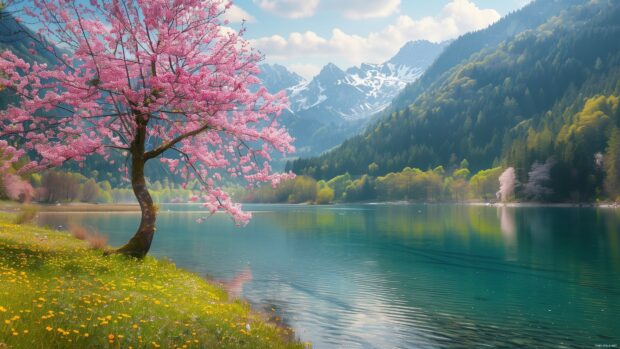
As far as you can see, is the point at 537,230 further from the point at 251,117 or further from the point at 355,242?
the point at 251,117

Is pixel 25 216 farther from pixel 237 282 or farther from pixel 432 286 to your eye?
pixel 432 286

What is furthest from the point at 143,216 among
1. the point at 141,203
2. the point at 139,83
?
the point at 139,83

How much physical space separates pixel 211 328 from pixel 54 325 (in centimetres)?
553

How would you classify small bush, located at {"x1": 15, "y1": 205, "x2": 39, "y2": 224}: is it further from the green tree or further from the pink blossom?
the green tree

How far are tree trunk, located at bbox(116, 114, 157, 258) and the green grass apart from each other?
250 cm

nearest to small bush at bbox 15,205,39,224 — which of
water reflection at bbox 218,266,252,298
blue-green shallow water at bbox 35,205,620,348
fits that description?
blue-green shallow water at bbox 35,205,620,348

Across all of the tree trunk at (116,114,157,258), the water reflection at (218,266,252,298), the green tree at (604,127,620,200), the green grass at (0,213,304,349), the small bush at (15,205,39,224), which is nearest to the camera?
the green grass at (0,213,304,349)

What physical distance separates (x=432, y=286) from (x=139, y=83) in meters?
26.1

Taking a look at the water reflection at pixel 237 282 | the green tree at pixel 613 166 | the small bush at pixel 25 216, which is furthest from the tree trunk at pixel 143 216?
the green tree at pixel 613 166

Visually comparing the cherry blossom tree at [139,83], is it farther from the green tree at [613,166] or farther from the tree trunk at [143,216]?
the green tree at [613,166]

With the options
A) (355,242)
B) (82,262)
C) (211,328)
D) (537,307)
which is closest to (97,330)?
(211,328)

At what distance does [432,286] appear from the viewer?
36.5m

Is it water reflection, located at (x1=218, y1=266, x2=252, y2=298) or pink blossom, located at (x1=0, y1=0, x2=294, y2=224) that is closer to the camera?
pink blossom, located at (x1=0, y1=0, x2=294, y2=224)

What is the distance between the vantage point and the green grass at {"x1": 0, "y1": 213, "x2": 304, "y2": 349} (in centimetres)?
1267
